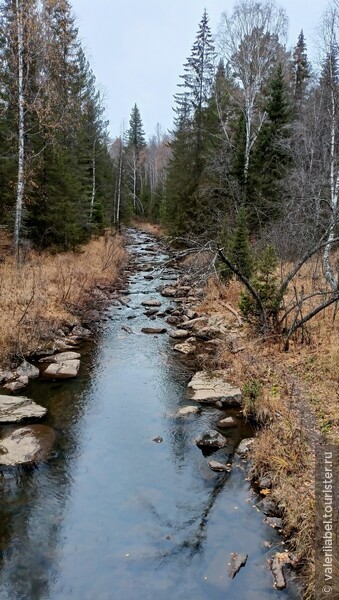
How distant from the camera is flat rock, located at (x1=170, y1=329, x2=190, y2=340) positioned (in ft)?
41.7

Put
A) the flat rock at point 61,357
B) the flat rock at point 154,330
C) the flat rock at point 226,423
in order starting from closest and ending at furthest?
the flat rock at point 226,423 → the flat rock at point 61,357 → the flat rock at point 154,330

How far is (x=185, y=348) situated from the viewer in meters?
11.7

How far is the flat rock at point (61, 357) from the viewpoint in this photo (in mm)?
10562

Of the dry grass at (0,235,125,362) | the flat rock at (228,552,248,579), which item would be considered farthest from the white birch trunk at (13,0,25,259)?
the flat rock at (228,552,248,579)

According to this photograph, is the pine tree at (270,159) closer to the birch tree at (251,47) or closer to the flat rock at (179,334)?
the birch tree at (251,47)

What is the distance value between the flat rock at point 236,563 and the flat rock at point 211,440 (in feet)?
7.46

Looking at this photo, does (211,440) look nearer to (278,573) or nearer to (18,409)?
(278,573)

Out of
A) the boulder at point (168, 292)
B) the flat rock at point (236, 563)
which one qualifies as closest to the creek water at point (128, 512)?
the flat rock at point (236, 563)

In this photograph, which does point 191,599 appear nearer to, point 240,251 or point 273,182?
point 240,251

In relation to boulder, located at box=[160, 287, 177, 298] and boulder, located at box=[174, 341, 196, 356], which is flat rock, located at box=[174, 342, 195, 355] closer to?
boulder, located at box=[174, 341, 196, 356]

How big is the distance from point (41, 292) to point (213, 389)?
690 centimetres

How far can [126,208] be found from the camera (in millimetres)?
39156

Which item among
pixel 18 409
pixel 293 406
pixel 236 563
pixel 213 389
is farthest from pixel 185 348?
pixel 236 563

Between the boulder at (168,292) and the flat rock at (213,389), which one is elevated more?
the boulder at (168,292)
